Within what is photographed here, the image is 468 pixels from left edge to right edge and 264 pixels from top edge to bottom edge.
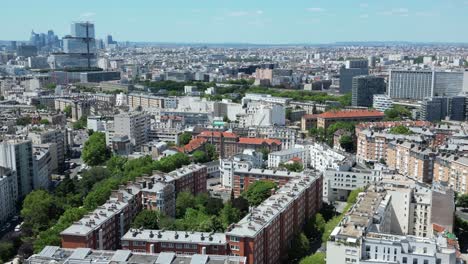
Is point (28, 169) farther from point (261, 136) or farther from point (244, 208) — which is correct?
point (261, 136)

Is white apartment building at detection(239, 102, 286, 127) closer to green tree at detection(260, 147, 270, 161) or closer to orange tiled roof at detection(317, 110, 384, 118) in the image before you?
orange tiled roof at detection(317, 110, 384, 118)

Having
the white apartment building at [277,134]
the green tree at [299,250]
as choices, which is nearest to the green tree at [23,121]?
the white apartment building at [277,134]

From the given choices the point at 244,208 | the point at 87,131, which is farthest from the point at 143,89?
the point at 244,208

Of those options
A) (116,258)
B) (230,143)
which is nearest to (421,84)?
(230,143)

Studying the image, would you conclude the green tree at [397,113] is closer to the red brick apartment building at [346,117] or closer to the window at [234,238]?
the red brick apartment building at [346,117]

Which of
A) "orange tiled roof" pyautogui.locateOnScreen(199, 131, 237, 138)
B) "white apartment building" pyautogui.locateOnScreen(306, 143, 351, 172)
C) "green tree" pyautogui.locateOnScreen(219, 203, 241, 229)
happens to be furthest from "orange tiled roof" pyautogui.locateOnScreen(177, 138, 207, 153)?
→ "green tree" pyautogui.locateOnScreen(219, 203, 241, 229)
